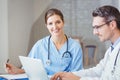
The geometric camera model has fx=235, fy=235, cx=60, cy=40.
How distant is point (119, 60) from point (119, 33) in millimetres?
198

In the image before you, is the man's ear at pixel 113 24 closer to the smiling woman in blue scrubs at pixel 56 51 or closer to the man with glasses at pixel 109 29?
the man with glasses at pixel 109 29

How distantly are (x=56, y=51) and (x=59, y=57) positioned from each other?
0.19ft

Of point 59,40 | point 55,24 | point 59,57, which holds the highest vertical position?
point 55,24

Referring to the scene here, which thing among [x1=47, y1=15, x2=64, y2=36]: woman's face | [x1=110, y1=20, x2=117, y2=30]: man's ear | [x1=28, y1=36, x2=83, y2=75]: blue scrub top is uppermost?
[x1=110, y1=20, x2=117, y2=30]: man's ear

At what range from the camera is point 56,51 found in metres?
1.87

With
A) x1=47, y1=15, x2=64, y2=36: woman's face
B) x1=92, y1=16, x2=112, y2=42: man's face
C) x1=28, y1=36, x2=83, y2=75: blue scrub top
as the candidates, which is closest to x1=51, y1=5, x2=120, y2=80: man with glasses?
x1=92, y1=16, x2=112, y2=42: man's face

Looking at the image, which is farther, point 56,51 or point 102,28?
point 56,51

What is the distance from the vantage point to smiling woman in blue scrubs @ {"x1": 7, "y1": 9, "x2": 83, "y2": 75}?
71.6 inches

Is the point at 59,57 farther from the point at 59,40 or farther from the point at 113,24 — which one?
the point at 113,24

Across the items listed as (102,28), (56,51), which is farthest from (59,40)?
(102,28)

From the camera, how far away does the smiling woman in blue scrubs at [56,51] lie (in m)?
1.82

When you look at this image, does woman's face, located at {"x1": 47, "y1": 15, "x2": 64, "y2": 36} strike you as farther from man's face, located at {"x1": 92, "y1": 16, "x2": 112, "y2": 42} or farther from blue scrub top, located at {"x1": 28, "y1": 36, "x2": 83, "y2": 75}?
man's face, located at {"x1": 92, "y1": 16, "x2": 112, "y2": 42}

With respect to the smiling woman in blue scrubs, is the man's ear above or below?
above

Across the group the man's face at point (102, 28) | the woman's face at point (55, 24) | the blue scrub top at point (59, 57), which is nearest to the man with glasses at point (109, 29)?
the man's face at point (102, 28)
